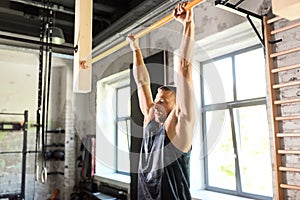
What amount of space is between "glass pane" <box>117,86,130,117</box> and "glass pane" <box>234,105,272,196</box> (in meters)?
2.00

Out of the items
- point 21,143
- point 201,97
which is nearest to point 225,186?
point 201,97

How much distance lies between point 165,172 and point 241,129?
6.45ft

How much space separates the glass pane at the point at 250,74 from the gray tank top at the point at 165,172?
177 centimetres

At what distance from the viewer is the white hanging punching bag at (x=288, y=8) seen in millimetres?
920

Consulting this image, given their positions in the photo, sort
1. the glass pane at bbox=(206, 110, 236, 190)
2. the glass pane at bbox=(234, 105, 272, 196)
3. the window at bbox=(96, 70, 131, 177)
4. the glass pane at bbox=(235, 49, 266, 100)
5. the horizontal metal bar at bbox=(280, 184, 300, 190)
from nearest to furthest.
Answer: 1. the horizontal metal bar at bbox=(280, 184, 300, 190)
2. the glass pane at bbox=(234, 105, 272, 196)
3. the glass pane at bbox=(235, 49, 266, 100)
4. the glass pane at bbox=(206, 110, 236, 190)
5. the window at bbox=(96, 70, 131, 177)

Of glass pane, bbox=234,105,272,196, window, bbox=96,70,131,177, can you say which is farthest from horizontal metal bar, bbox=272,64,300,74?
window, bbox=96,70,131,177

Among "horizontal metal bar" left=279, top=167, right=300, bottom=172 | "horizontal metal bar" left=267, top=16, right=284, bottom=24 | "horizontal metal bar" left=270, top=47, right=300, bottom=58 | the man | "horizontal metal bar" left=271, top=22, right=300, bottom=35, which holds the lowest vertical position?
"horizontal metal bar" left=279, top=167, right=300, bottom=172

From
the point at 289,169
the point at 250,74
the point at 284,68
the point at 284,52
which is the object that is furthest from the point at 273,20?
the point at 289,169

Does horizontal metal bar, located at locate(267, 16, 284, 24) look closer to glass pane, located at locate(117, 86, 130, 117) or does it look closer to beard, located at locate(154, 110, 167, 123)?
beard, located at locate(154, 110, 167, 123)

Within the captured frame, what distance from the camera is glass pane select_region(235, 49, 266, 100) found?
10.3ft

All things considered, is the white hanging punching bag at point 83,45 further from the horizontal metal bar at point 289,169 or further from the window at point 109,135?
the window at point 109,135

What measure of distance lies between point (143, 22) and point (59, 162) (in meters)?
4.21

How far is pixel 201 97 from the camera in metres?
3.64

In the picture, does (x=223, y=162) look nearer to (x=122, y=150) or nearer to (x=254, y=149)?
(x=254, y=149)
